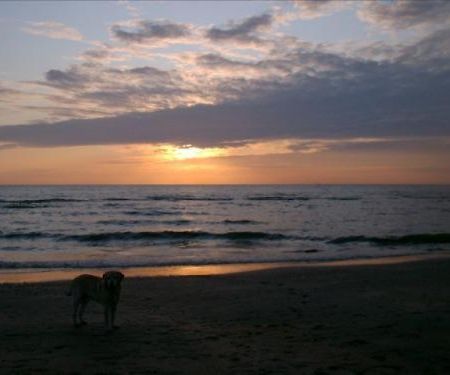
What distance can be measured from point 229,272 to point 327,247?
27.2 feet

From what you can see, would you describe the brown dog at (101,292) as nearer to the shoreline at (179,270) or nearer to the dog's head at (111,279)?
the dog's head at (111,279)

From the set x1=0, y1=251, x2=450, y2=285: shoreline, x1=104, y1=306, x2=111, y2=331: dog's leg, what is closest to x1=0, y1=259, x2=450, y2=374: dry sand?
x1=104, y1=306, x2=111, y2=331: dog's leg

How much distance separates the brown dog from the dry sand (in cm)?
24

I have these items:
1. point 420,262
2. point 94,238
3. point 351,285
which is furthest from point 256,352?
point 94,238

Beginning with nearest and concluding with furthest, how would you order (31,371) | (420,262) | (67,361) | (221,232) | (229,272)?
(31,371) → (67,361) → (229,272) → (420,262) → (221,232)

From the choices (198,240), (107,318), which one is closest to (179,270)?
(107,318)

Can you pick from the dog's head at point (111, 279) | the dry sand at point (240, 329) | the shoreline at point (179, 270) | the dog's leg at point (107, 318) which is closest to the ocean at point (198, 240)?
the shoreline at point (179, 270)

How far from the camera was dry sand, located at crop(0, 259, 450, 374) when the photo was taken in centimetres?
545

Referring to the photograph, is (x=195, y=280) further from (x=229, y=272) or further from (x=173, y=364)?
(x=173, y=364)

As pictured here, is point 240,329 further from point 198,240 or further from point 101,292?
point 198,240

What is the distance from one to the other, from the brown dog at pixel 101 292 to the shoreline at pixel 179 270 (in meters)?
5.20

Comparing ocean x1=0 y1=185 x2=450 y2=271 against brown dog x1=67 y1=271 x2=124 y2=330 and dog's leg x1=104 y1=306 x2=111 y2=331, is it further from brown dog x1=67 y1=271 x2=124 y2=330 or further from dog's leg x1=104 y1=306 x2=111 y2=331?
dog's leg x1=104 y1=306 x2=111 y2=331

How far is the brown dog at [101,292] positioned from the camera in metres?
6.99

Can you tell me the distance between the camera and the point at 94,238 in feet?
80.6
